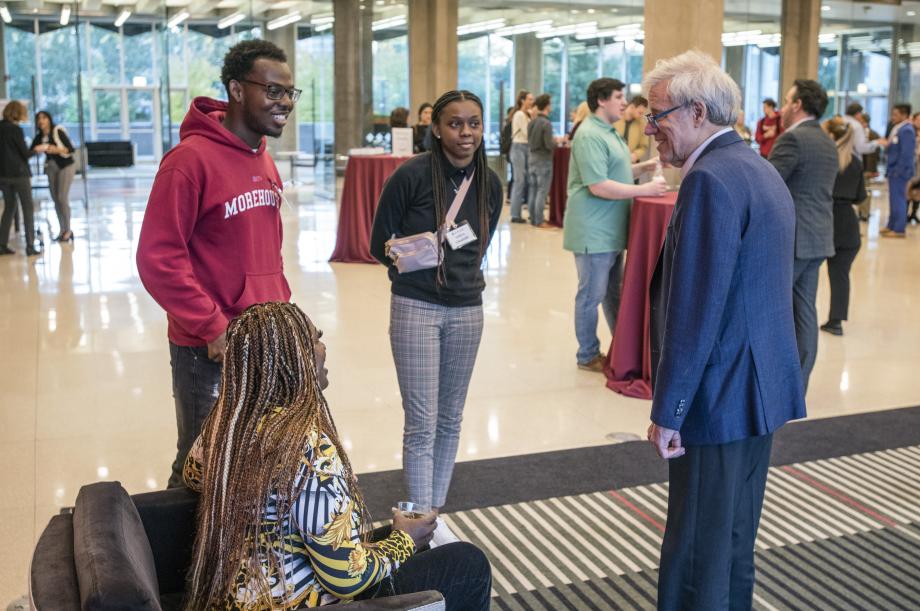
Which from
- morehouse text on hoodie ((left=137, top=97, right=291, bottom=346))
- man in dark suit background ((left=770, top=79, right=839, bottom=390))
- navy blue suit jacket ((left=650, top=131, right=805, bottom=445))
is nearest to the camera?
navy blue suit jacket ((left=650, top=131, right=805, bottom=445))

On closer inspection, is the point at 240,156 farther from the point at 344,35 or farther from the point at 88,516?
the point at 344,35

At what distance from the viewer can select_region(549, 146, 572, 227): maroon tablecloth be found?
12.6 m

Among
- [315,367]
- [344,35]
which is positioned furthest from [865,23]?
[315,367]

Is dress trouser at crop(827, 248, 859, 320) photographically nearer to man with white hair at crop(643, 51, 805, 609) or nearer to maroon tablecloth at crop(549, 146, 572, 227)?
man with white hair at crop(643, 51, 805, 609)

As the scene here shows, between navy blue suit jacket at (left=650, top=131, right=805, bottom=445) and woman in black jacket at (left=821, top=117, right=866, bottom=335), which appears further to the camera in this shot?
woman in black jacket at (left=821, top=117, right=866, bottom=335)

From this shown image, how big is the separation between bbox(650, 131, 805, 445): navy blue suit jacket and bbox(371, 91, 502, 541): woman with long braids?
107 centimetres

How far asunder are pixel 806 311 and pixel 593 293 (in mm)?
1138

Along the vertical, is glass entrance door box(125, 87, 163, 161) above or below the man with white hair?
above

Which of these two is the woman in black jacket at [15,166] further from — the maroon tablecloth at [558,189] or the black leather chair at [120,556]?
the black leather chair at [120,556]

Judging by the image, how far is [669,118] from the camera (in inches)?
89.0

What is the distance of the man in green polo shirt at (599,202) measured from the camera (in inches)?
202

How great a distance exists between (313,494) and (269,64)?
1.44 metres

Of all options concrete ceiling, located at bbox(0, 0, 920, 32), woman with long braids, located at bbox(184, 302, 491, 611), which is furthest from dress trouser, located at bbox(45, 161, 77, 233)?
woman with long braids, located at bbox(184, 302, 491, 611)

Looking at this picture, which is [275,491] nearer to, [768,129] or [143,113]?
[768,129]
